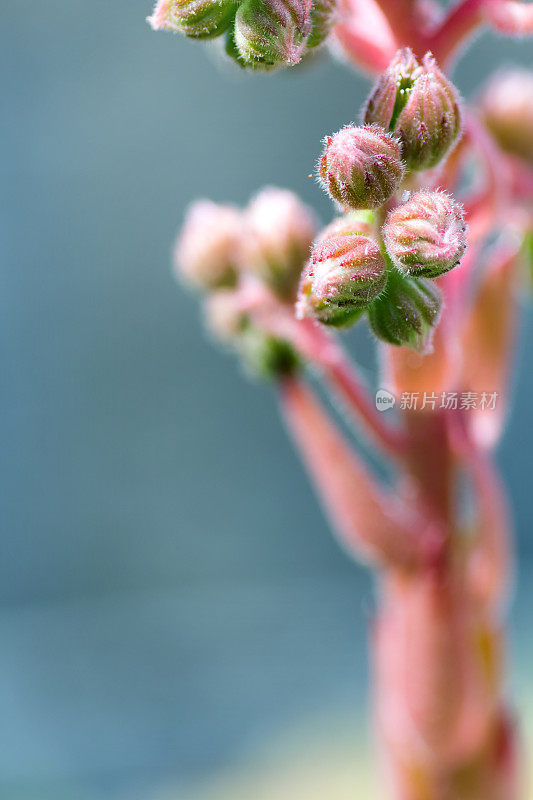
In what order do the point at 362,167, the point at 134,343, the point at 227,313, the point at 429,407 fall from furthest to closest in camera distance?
the point at 134,343
the point at 227,313
the point at 429,407
the point at 362,167

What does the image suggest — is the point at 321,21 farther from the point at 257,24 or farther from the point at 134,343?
the point at 134,343

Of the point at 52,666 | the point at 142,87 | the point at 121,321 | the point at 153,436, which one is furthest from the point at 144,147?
the point at 52,666

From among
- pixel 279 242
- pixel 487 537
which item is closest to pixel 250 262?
pixel 279 242

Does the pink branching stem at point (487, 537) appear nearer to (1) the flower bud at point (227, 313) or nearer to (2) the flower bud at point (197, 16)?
(1) the flower bud at point (227, 313)

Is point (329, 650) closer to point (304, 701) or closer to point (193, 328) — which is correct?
point (304, 701)

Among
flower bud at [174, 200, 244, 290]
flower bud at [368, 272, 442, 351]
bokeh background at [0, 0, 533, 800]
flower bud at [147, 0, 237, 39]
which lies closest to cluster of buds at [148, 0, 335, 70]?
flower bud at [147, 0, 237, 39]

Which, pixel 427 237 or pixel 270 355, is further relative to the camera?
pixel 270 355

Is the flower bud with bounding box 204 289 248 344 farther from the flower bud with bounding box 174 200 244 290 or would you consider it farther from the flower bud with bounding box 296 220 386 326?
the flower bud with bounding box 296 220 386 326
